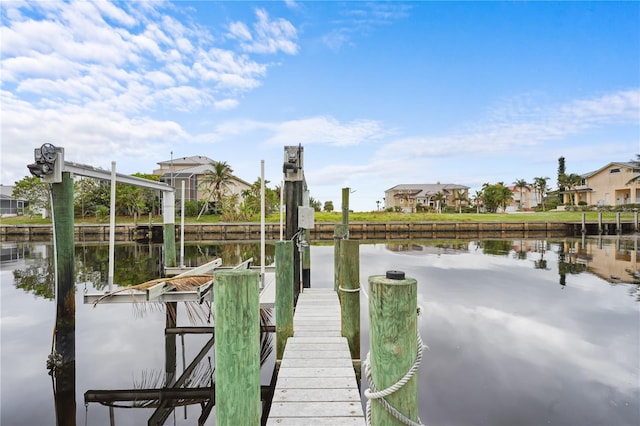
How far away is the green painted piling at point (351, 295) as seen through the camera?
579cm

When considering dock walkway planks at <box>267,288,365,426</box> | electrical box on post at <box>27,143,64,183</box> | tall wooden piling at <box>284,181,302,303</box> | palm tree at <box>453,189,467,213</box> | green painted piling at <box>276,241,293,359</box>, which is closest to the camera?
dock walkway planks at <box>267,288,365,426</box>

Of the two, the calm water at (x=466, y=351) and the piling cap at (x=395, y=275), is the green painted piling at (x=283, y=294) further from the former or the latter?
the piling cap at (x=395, y=275)

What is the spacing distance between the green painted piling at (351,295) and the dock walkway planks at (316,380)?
0.19 metres

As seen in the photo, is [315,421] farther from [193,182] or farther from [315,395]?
[193,182]

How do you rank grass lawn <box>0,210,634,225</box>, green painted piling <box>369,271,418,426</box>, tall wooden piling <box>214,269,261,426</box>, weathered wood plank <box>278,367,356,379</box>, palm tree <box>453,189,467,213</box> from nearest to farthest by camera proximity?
green painted piling <box>369,271,418,426</box> → tall wooden piling <box>214,269,261,426</box> → weathered wood plank <box>278,367,356,379</box> → grass lawn <box>0,210,634,225</box> → palm tree <box>453,189,467,213</box>

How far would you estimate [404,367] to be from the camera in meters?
2.00

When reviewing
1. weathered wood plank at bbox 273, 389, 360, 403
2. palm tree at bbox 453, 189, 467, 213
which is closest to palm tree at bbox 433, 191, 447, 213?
palm tree at bbox 453, 189, 467, 213

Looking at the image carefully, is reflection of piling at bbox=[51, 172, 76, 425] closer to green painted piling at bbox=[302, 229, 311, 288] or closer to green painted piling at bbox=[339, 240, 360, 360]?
green painted piling at bbox=[339, 240, 360, 360]

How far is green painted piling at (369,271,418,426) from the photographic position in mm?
1972

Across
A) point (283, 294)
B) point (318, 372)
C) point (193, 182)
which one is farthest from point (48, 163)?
point (193, 182)

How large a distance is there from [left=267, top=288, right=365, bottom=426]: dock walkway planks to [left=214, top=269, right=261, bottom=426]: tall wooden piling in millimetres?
1401

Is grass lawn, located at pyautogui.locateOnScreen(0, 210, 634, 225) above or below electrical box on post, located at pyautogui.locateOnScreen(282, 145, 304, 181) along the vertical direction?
below

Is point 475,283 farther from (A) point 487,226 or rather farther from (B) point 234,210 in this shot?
(B) point 234,210

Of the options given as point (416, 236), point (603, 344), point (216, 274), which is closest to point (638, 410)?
point (603, 344)
